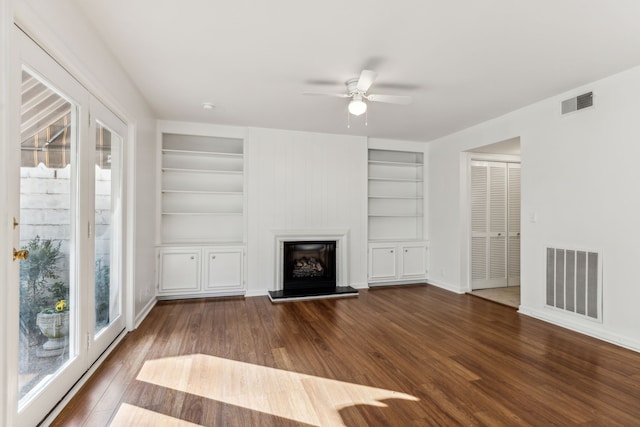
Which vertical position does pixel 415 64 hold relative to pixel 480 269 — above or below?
above

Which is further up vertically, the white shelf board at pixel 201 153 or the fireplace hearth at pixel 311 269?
the white shelf board at pixel 201 153

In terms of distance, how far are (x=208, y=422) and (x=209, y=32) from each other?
262 centimetres

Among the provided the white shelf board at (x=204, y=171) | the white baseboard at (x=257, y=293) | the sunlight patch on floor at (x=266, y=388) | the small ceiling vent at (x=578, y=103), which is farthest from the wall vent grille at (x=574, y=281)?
the white shelf board at (x=204, y=171)

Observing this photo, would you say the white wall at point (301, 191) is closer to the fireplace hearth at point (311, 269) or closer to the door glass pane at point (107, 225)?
the fireplace hearth at point (311, 269)

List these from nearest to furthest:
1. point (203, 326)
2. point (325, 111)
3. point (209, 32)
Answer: point (209, 32) → point (203, 326) → point (325, 111)

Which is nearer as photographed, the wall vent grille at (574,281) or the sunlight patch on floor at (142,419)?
the sunlight patch on floor at (142,419)

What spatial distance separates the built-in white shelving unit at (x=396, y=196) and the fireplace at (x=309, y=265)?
1.06 metres

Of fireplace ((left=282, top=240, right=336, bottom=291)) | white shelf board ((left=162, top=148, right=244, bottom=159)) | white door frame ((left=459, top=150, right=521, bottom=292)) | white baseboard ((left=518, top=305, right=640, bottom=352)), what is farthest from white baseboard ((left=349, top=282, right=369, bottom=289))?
white shelf board ((left=162, top=148, right=244, bottom=159))

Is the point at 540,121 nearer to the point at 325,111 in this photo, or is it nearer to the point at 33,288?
the point at 325,111

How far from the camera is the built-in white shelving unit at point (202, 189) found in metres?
4.71

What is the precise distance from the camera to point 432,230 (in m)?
5.57

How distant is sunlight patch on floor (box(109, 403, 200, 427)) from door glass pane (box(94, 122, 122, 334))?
918 mm

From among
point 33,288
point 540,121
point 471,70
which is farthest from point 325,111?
point 33,288

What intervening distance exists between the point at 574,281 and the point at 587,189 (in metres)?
1.00
